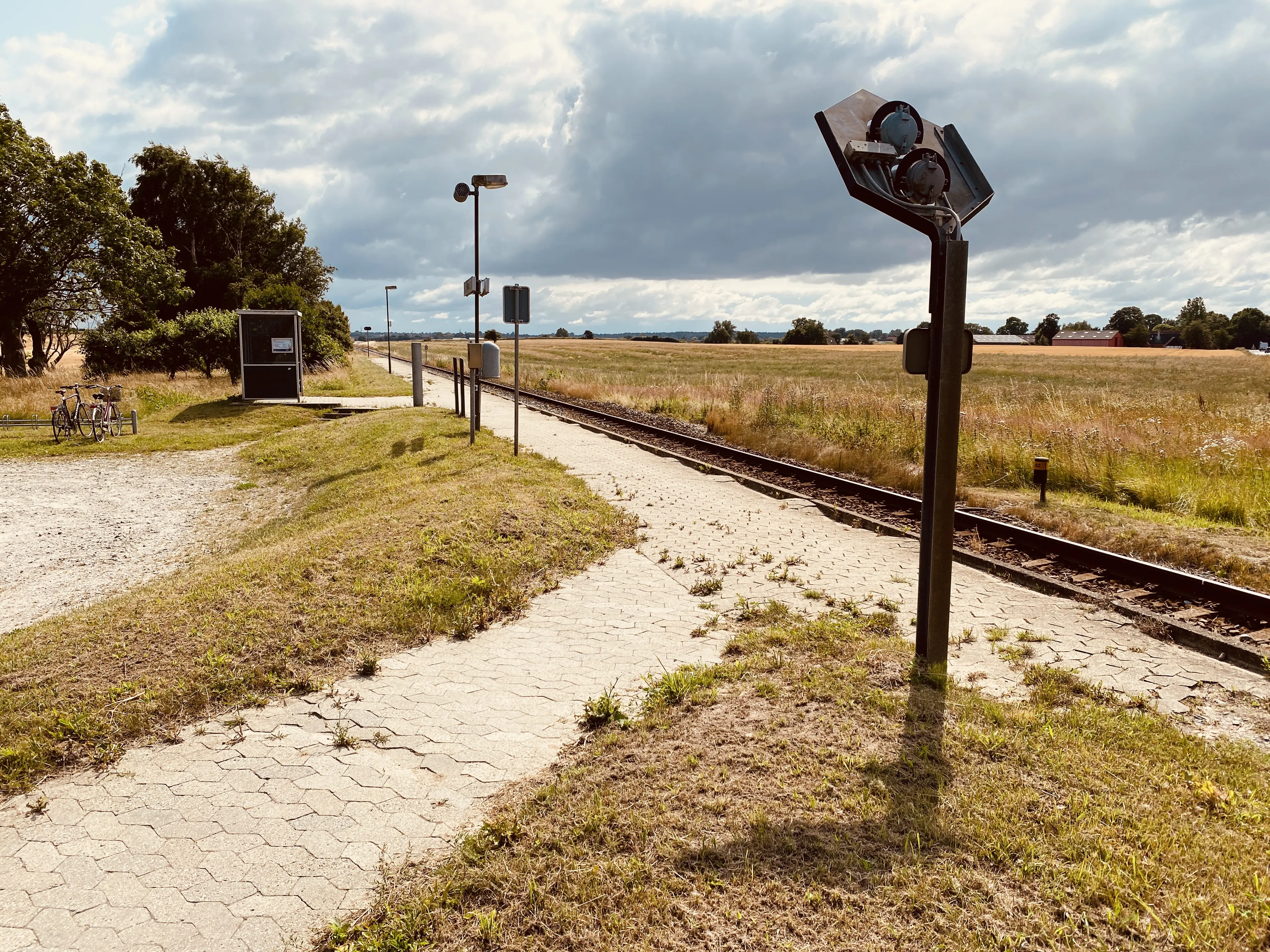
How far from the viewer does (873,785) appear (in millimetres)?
3400

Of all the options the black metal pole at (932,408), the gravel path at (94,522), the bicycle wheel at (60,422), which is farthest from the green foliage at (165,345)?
the black metal pole at (932,408)

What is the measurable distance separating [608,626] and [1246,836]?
12.4 ft

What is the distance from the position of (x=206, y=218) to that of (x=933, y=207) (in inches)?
2170

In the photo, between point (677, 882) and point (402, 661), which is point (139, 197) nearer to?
point (402, 661)

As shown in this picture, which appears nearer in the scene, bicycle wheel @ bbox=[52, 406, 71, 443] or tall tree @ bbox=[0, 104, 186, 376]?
bicycle wheel @ bbox=[52, 406, 71, 443]

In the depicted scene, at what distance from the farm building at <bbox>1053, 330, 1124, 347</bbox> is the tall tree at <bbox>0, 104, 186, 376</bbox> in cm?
12056

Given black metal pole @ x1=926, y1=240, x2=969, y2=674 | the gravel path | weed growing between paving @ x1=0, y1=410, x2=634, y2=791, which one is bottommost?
the gravel path

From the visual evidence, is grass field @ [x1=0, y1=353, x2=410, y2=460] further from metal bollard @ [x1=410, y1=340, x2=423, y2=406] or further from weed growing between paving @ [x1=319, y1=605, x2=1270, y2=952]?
weed growing between paving @ [x1=319, y1=605, x2=1270, y2=952]

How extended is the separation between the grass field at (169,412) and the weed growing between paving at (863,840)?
17.5m

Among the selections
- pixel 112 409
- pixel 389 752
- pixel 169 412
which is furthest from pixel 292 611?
pixel 169 412

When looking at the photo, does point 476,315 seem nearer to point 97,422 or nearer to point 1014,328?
point 97,422

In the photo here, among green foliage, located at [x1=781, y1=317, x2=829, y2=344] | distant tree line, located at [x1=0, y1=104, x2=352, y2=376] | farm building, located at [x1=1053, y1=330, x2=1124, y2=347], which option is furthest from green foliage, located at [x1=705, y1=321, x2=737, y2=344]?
distant tree line, located at [x1=0, y1=104, x2=352, y2=376]

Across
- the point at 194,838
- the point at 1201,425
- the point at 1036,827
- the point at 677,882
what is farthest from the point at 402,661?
the point at 1201,425

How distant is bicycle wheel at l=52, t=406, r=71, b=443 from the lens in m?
18.1
